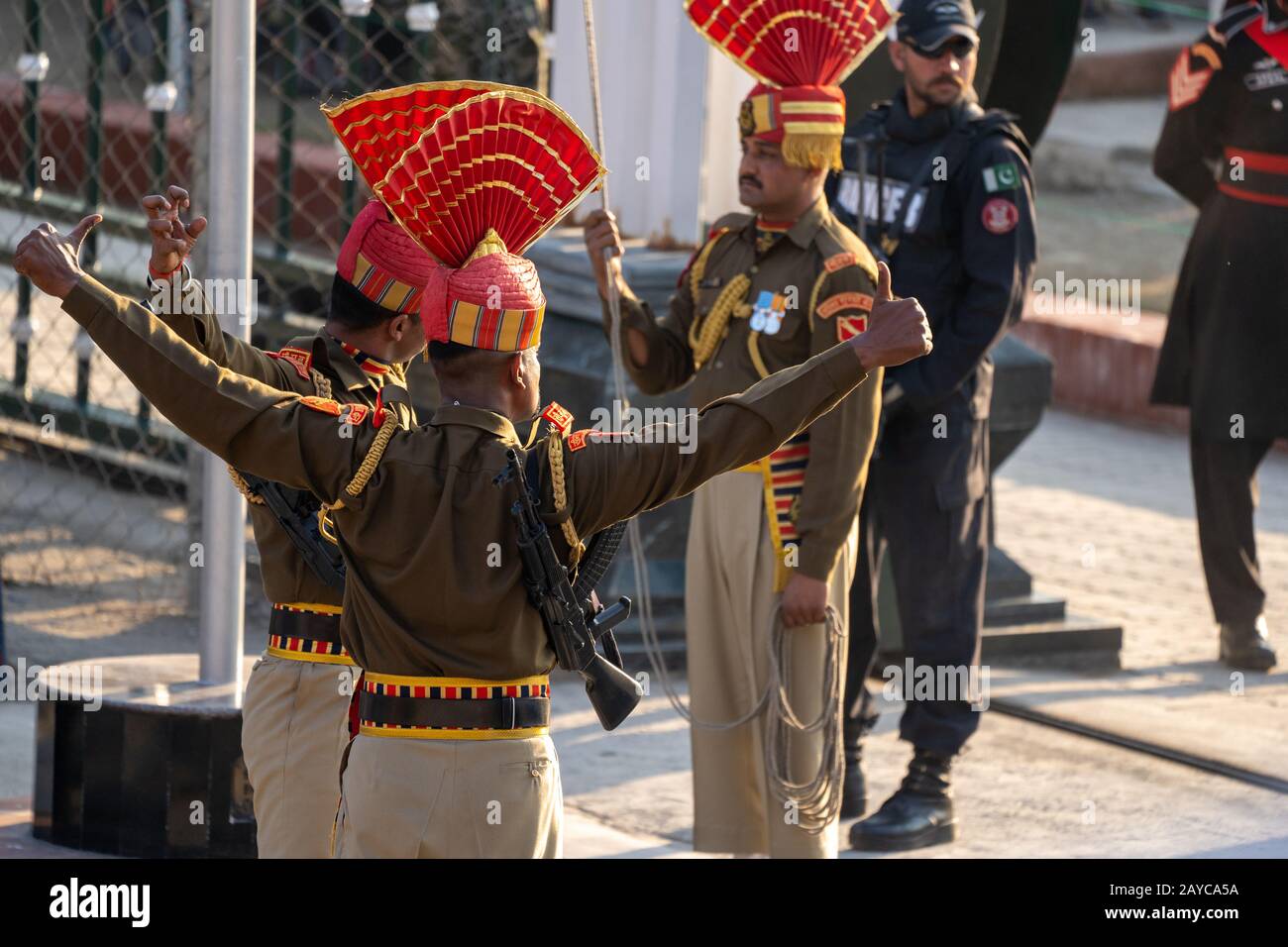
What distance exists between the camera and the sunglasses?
5.35m

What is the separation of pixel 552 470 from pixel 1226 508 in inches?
171

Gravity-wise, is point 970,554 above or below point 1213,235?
below

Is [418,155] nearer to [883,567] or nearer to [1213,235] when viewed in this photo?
[883,567]

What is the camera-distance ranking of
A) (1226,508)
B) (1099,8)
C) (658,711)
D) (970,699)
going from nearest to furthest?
(970,699)
(658,711)
(1226,508)
(1099,8)

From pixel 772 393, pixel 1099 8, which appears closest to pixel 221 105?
pixel 772 393

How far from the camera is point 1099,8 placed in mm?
21625

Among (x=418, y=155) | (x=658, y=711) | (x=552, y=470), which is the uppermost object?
(x=418, y=155)

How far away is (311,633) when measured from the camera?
3842 millimetres

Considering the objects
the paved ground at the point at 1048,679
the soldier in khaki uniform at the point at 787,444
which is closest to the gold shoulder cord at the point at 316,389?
the soldier in khaki uniform at the point at 787,444

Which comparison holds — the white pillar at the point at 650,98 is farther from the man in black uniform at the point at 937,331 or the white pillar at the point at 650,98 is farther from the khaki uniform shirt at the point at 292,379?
the khaki uniform shirt at the point at 292,379

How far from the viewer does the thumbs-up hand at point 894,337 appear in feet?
10.3

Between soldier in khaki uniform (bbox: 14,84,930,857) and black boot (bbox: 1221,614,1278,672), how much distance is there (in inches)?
161

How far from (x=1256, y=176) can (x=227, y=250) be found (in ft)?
12.1

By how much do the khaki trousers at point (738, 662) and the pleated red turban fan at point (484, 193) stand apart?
1.60 m
